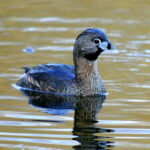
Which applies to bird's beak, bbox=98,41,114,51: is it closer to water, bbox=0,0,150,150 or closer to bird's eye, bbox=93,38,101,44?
bird's eye, bbox=93,38,101,44

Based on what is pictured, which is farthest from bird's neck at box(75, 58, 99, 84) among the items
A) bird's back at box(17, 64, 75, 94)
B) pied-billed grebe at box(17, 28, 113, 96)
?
bird's back at box(17, 64, 75, 94)

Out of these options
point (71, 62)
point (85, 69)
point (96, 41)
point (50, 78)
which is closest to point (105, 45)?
point (96, 41)

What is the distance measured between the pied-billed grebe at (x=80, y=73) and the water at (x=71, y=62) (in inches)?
15.9

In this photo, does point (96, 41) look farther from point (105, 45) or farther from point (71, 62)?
point (71, 62)

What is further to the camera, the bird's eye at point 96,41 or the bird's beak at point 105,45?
the bird's eye at point 96,41

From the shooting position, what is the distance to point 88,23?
18.3 meters

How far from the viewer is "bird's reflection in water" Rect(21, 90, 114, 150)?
8.55 m

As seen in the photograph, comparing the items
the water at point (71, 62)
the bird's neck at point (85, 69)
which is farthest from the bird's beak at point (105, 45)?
the water at point (71, 62)

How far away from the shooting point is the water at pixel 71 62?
29.1ft

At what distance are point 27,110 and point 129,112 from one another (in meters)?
1.79

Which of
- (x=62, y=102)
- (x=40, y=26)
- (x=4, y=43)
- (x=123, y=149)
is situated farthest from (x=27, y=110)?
(x=40, y=26)

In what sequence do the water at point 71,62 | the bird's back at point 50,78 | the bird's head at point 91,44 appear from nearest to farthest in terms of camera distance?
the water at point 71,62, the bird's head at point 91,44, the bird's back at point 50,78

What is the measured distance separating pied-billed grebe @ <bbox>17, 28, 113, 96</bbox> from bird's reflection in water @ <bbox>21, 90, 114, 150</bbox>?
193mm

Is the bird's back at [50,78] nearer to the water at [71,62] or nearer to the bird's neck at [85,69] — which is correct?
the bird's neck at [85,69]
